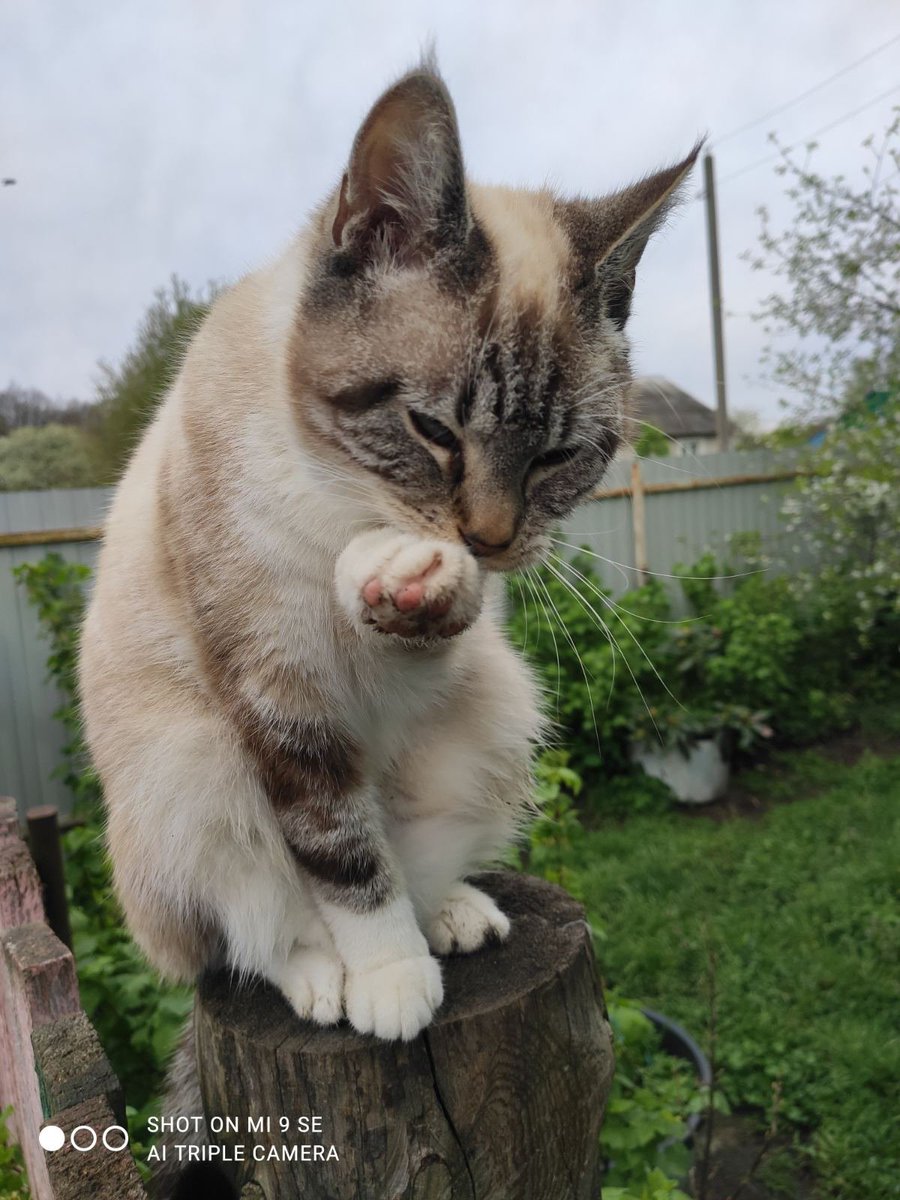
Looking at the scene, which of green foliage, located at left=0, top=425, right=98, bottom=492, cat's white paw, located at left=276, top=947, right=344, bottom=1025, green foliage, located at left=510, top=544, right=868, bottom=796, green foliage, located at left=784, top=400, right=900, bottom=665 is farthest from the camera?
green foliage, located at left=784, top=400, right=900, bottom=665

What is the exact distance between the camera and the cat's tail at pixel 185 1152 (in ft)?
4.58

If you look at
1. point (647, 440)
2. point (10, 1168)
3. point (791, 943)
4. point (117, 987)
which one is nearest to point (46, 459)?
point (117, 987)

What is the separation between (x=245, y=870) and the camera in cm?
145

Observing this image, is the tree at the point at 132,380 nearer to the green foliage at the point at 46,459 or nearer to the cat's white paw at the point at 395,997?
the green foliage at the point at 46,459

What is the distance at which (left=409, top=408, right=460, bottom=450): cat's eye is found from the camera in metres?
1.20

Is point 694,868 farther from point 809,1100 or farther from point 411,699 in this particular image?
point 411,699

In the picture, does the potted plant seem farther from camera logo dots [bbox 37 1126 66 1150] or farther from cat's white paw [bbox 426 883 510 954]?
camera logo dots [bbox 37 1126 66 1150]

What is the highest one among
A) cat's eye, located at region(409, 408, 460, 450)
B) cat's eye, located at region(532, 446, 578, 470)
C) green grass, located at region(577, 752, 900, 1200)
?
cat's eye, located at region(409, 408, 460, 450)

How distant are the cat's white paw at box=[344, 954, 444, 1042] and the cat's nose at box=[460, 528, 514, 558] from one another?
25.7 inches

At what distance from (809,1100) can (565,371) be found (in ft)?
9.52

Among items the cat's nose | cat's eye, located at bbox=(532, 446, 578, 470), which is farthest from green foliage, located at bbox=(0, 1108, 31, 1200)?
cat's eye, located at bbox=(532, 446, 578, 470)

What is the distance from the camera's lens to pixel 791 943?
3816 millimetres

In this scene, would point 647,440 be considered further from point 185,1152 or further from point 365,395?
point 185,1152

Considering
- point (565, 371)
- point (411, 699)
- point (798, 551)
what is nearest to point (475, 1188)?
point (411, 699)
